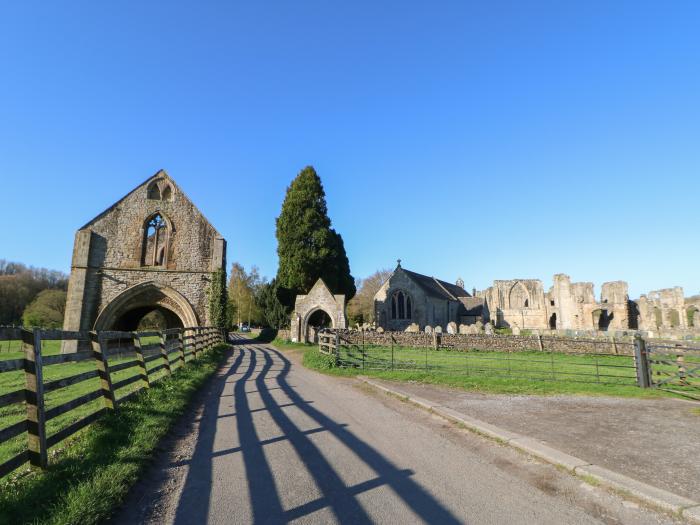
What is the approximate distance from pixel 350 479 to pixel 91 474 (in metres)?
2.85

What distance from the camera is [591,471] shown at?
182 inches

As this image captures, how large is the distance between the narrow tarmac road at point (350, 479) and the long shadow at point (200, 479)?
14mm

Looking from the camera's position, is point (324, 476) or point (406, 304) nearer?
point (324, 476)

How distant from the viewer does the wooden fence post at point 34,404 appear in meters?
4.32

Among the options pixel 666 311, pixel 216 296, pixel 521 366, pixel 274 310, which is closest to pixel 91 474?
pixel 521 366

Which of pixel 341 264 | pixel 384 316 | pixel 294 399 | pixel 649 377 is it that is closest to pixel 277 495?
pixel 294 399

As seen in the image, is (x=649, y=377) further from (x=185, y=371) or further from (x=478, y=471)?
(x=185, y=371)

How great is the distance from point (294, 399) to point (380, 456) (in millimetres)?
4262

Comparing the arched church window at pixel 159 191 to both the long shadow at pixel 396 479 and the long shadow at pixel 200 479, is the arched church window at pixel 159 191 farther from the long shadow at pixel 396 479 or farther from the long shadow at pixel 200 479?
the long shadow at pixel 396 479

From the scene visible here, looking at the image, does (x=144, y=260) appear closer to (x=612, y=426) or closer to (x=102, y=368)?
(x=102, y=368)

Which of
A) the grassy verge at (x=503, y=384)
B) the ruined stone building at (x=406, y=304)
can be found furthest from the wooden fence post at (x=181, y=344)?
the ruined stone building at (x=406, y=304)

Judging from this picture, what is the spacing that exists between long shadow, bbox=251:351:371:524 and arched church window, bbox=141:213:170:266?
65.5 feet

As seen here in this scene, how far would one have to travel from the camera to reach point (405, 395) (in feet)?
30.8

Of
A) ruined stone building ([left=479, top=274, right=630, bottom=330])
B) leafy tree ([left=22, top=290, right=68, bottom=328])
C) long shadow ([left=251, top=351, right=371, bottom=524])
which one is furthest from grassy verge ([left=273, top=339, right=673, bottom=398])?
leafy tree ([left=22, top=290, right=68, bottom=328])
